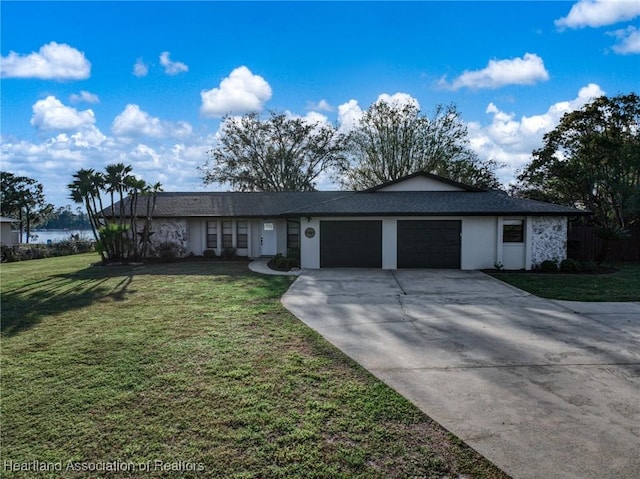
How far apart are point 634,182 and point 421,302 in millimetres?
17117

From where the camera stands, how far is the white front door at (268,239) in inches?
769

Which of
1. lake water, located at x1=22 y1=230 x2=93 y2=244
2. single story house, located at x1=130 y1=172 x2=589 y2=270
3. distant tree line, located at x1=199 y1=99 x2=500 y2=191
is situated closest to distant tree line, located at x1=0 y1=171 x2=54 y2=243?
lake water, located at x1=22 y1=230 x2=93 y2=244

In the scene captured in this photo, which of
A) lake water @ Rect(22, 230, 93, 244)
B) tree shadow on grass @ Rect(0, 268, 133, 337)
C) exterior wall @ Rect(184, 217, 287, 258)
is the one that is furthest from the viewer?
lake water @ Rect(22, 230, 93, 244)

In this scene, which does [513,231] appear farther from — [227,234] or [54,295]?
[54,295]

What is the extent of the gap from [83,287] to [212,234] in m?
8.95

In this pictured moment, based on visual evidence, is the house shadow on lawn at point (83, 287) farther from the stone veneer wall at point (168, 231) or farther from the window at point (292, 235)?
the window at point (292, 235)

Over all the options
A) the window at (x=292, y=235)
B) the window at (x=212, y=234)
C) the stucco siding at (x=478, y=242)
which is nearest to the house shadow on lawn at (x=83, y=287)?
the window at (x=212, y=234)

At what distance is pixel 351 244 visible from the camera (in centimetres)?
1572

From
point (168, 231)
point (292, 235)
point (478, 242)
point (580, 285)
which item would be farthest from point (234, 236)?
point (580, 285)

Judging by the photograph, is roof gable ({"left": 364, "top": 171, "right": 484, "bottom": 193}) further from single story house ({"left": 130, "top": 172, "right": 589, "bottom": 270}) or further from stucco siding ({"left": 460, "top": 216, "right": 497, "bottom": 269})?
stucco siding ({"left": 460, "top": 216, "right": 497, "bottom": 269})

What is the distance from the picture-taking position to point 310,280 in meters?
12.6

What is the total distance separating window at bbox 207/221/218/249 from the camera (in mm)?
20031

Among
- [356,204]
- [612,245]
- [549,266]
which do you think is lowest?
[549,266]

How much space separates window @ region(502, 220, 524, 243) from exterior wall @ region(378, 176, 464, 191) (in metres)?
3.90
